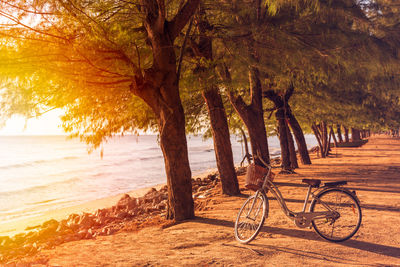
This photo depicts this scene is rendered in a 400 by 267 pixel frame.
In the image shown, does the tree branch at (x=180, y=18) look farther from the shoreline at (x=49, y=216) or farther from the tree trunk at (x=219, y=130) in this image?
the shoreline at (x=49, y=216)

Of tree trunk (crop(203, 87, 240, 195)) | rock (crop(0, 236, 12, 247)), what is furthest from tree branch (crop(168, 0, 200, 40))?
rock (crop(0, 236, 12, 247))

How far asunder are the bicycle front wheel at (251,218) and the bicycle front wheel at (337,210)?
2.55ft

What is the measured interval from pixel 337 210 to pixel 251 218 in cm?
128

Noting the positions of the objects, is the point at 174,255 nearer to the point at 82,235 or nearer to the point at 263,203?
the point at 263,203

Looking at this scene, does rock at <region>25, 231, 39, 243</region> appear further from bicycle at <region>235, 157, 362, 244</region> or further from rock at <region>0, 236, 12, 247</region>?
bicycle at <region>235, 157, 362, 244</region>

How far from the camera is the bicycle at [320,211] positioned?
4695 millimetres

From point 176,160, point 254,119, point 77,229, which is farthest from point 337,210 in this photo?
point 77,229

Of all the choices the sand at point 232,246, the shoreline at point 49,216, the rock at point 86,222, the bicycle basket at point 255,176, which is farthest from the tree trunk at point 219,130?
the shoreline at point 49,216

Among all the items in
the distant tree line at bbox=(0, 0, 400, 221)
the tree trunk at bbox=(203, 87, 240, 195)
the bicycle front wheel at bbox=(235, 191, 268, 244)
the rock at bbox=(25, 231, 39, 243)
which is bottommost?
the rock at bbox=(25, 231, 39, 243)

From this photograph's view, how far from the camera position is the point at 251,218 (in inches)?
194

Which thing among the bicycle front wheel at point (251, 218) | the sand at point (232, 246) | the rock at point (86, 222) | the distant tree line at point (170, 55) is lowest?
the rock at point (86, 222)

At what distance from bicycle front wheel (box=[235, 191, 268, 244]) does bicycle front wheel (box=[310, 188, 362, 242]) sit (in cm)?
78

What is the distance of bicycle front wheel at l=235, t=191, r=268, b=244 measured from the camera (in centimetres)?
480

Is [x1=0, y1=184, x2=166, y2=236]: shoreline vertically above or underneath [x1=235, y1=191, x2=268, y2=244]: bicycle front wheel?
underneath
